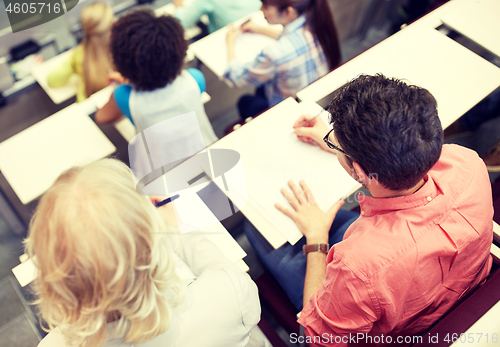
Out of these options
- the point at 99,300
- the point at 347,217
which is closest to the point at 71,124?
the point at 99,300

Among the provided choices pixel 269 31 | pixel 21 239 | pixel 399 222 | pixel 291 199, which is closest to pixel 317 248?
Result: pixel 291 199

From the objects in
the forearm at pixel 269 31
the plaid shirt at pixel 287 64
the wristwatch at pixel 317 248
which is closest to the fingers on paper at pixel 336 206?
the wristwatch at pixel 317 248

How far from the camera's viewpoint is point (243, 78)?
164 centimetres

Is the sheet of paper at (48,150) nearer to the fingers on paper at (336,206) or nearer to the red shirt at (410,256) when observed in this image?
the fingers on paper at (336,206)

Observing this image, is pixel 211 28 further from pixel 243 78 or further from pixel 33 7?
pixel 33 7

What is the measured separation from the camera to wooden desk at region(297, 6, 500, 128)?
48.1 inches

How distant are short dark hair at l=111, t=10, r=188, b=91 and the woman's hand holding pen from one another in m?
0.56

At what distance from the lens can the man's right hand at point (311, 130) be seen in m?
1.13

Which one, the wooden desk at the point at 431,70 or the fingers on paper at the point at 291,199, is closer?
the fingers on paper at the point at 291,199

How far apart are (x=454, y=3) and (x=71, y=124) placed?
73.4 inches

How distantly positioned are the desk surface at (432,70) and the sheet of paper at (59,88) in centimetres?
132

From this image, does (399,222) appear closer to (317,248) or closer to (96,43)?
(317,248)

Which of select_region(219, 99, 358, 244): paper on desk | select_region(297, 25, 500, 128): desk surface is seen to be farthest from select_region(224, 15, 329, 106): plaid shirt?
select_region(219, 99, 358, 244): paper on desk

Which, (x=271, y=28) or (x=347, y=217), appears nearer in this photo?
(x=347, y=217)
